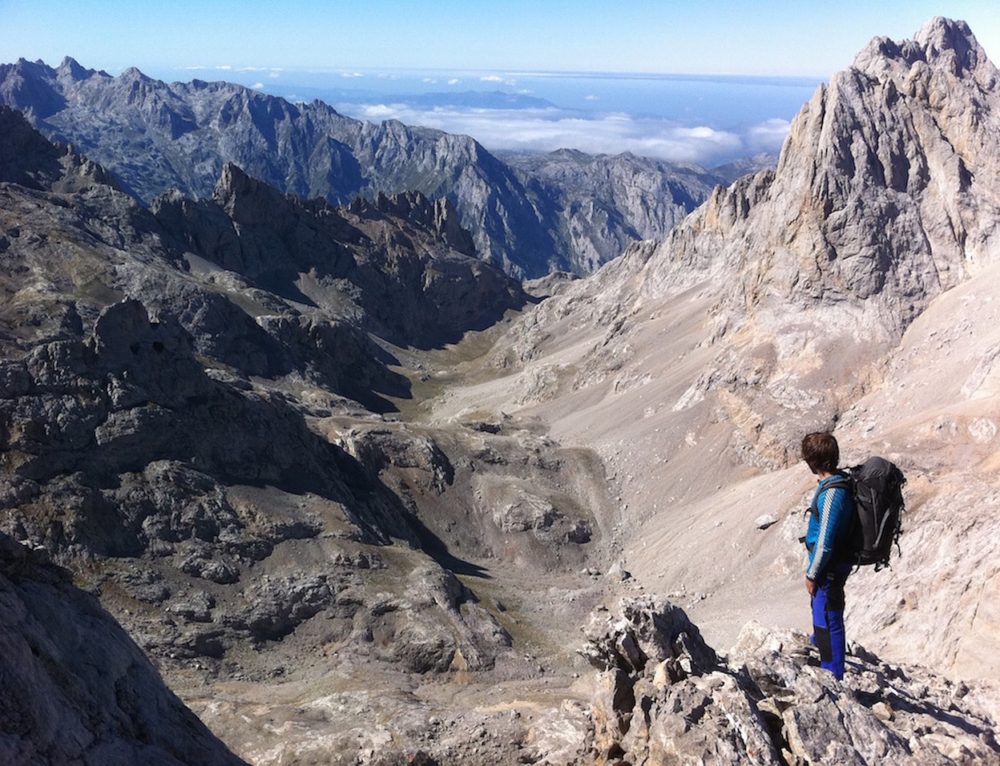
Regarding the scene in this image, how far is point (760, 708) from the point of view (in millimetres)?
Answer: 17328

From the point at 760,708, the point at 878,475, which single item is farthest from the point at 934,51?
the point at 760,708

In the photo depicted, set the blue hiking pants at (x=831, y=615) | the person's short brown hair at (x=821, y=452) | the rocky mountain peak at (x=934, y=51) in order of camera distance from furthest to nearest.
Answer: the rocky mountain peak at (x=934, y=51)
the blue hiking pants at (x=831, y=615)
the person's short brown hair at (x=821, y=452)

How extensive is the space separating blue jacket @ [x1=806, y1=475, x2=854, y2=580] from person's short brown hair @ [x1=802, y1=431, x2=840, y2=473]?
0.95 feet

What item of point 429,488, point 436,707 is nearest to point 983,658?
point 436,707

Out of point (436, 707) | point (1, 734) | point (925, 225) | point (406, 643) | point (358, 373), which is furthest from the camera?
point (358, 373)

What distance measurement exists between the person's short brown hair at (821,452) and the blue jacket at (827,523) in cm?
29

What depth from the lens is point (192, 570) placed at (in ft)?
171

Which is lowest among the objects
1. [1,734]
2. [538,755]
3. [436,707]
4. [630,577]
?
[630,577]

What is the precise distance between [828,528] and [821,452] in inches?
59.9

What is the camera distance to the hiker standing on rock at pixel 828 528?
48.6ft

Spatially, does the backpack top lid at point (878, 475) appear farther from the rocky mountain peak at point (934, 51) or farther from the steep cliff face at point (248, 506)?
the rocky mountain peak at point (934, 51)

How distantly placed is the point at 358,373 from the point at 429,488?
77.3 meters

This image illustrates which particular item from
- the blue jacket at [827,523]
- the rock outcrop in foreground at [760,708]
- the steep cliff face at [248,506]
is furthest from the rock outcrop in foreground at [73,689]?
the steep cliff face at [248,506]

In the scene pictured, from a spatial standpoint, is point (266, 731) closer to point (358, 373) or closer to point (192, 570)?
point (192, 570)
